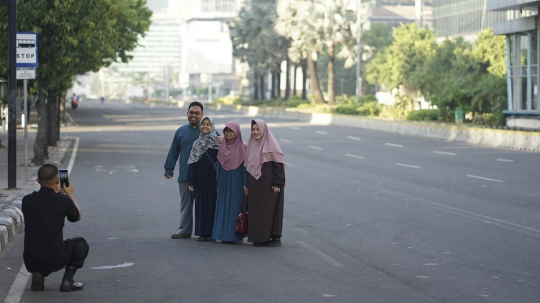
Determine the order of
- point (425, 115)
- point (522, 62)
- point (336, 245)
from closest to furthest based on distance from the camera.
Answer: point (336, 245) → point (522, 62) → point (425, 115)

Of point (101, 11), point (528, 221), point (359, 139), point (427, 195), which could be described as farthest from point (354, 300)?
point (359, 139)

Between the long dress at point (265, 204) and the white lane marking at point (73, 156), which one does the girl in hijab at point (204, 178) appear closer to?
the long dress at point (265, 204)

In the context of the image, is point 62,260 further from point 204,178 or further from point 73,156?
point 73,156

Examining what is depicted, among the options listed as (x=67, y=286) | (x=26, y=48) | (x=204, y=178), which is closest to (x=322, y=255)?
(x=204, y=178)

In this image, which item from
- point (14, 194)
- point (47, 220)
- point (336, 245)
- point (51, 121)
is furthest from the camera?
point (51, 121)

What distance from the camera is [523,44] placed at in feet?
152

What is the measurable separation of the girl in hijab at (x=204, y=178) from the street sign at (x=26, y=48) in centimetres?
697

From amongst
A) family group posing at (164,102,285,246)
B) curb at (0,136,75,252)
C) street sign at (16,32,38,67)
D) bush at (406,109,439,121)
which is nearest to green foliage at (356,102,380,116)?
bush at (406,109,439,121)

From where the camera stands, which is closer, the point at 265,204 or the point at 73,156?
the point at 265,204

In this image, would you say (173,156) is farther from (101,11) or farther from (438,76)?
(438,76)

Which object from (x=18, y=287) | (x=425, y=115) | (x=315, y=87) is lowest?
(x=18, y=287)

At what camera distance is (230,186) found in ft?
36.8

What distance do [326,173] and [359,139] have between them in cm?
1789

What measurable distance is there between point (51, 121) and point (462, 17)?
108028 mm
